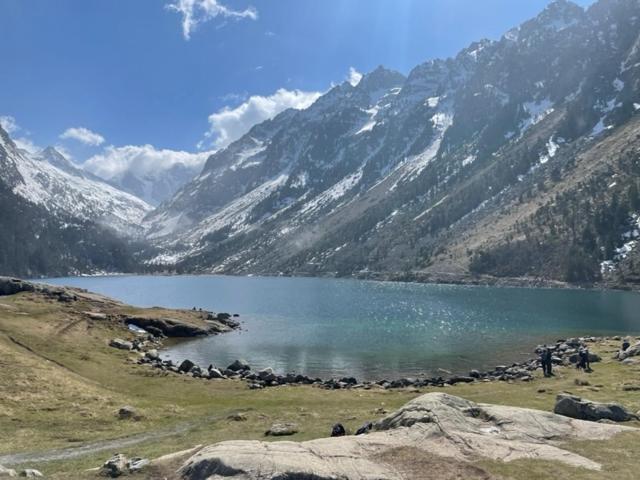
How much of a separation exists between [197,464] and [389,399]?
34.3 meters

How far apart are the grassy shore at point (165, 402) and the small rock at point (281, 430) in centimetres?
96

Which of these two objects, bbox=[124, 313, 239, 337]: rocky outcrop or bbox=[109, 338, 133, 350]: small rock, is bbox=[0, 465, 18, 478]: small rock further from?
bbox=[124, 313, 239, 337]: rocky outcrop

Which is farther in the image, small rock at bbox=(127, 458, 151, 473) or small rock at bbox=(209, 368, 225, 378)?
small rock at bbox=(209, 368, 225, 378)

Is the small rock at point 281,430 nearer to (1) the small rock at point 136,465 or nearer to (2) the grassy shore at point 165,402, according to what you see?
(2) the grassy shore at point 165,402

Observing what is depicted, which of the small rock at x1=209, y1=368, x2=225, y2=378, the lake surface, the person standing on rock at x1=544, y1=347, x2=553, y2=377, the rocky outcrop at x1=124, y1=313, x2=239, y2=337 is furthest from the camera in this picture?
the rocky outcrop at x1=124, y1=313, x2=239, y2=337

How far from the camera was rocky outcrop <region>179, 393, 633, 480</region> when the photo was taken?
21047mm

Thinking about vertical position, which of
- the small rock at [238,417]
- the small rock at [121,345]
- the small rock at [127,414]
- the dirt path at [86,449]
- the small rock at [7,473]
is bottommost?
the dirt path at [86,449]

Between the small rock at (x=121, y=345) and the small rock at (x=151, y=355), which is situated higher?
the small rock at (x=121, y=345)

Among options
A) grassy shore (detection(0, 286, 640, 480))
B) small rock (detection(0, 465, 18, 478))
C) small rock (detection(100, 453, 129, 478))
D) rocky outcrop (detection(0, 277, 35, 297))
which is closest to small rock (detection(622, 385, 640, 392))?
grassy shore (detection(0, 286, 640, 480))

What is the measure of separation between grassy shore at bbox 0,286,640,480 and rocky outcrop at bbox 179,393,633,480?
4.55 feet

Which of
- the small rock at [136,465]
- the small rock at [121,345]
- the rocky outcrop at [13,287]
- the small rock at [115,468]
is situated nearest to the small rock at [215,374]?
the small rock at [121,345]

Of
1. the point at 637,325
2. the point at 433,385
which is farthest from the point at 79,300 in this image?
the point at 637,325

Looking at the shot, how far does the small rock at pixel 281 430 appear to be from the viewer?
35750 millimetres

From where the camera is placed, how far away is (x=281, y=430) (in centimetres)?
3603
